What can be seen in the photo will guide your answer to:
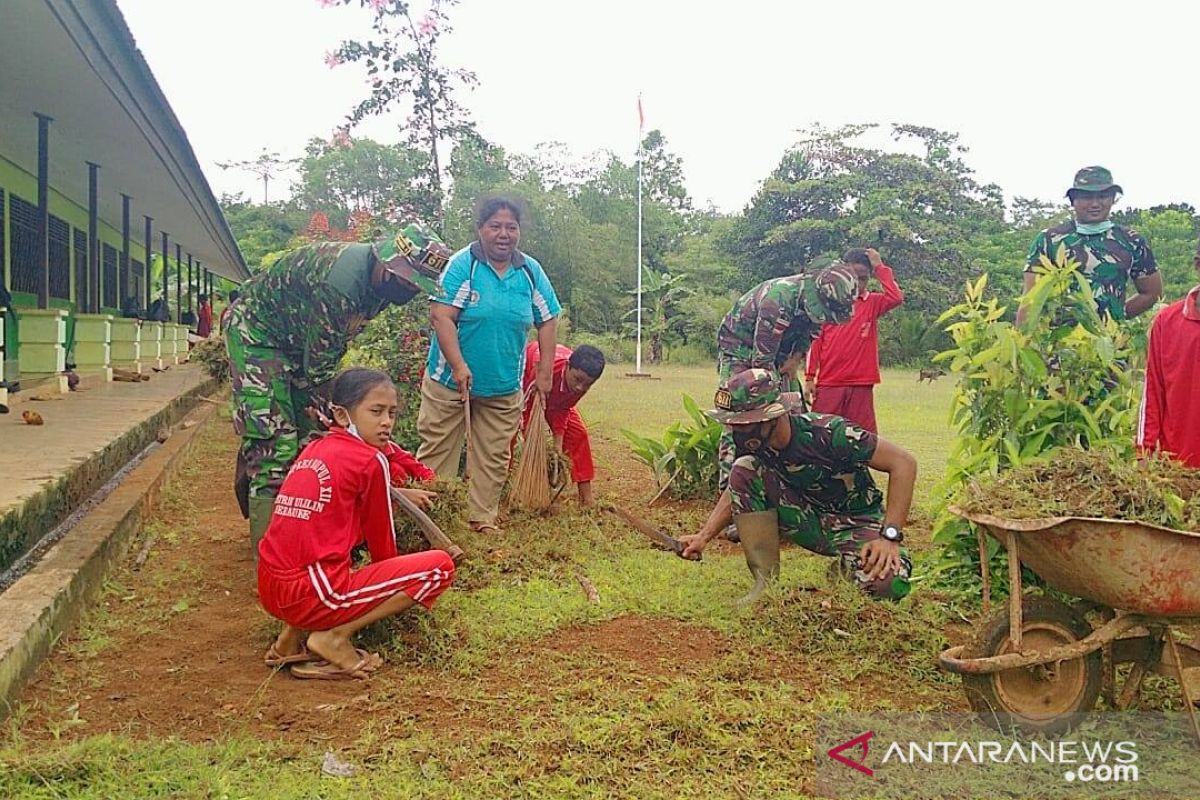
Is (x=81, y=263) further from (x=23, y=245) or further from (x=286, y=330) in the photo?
(x=286, y=330)

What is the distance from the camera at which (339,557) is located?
10.8ft

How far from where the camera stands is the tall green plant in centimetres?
409

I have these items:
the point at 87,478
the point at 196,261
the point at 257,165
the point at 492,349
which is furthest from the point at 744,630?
the point at 257,165

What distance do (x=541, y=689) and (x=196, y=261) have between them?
92.4 ft

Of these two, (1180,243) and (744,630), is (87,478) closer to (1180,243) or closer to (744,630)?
(744,630)

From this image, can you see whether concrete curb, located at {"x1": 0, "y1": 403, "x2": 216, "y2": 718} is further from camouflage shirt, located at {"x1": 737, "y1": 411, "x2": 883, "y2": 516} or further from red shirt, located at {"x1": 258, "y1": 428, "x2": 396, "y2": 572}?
camouflage shirt, located at {"x1": 737, "y1": 411, "x2": 883, "y2": 516}

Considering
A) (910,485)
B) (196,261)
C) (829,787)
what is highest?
(196,261)

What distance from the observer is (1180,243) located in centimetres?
3038

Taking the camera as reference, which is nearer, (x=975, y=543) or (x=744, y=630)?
(x=744, y=630)

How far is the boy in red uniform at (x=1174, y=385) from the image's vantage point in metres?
3.57

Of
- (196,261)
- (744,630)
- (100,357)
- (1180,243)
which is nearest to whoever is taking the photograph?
(744,630)

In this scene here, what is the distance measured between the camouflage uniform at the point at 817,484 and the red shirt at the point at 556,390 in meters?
1.96

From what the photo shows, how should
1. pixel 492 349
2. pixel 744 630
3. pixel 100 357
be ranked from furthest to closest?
pixel 100 357 < pixel 492 349 < pixel 744 630

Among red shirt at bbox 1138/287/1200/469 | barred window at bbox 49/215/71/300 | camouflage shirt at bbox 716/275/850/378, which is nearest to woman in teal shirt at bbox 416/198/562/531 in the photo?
camouflage shirt at bbox 716/275/850/378
